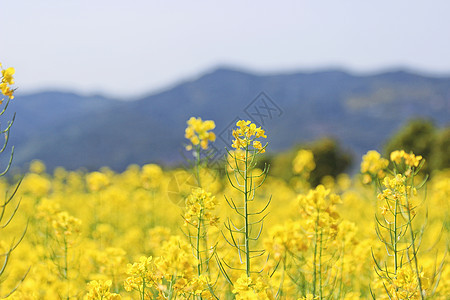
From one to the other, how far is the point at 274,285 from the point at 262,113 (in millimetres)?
2053

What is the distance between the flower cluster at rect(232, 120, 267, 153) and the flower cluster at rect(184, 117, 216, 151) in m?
0.73

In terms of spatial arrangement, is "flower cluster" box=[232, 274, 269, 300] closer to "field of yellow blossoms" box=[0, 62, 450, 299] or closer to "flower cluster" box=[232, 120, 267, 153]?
"field of yellow blossoms" box=[0, 62, 450, 299]

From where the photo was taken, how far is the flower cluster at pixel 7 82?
88.0 inches

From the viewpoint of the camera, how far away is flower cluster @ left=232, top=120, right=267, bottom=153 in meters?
2.31

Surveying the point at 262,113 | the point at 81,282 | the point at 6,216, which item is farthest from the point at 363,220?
the point at 6,216

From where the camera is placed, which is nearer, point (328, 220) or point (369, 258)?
point (328, 220)

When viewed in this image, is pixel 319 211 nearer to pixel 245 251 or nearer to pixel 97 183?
pixel 245 251

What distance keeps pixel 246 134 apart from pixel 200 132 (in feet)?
2.72

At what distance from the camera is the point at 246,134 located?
234cm

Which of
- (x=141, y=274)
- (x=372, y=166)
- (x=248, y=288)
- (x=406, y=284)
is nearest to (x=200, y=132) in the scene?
(x=141, y=274)

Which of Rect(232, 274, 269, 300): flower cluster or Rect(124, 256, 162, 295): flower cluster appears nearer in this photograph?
Rect(232, 274, 269, 300): flower cluster

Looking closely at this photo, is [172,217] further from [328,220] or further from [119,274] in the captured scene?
[328,220]

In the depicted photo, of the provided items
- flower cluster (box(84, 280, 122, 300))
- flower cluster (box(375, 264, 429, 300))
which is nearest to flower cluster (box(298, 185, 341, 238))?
flower cluster (box(375, 264, 429, 300))

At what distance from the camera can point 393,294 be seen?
2453 mm
